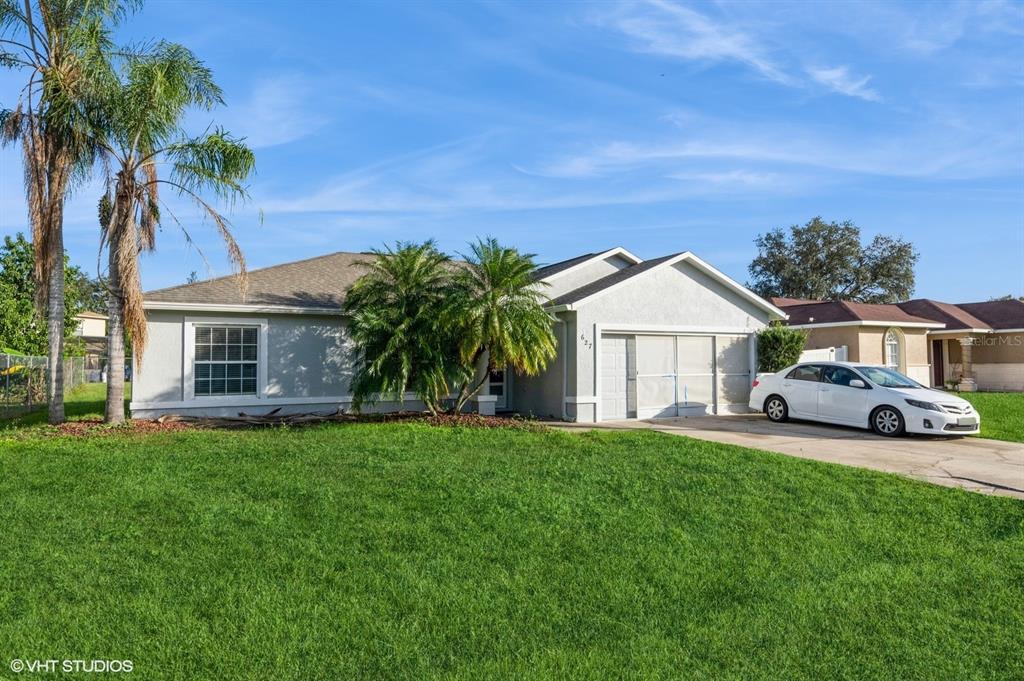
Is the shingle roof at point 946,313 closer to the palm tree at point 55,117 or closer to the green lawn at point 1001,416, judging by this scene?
the green lawn at point 1001,416

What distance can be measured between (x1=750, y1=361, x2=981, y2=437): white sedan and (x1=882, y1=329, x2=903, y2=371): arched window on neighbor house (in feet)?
40.7

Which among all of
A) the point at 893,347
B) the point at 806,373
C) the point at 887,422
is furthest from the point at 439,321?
the point at 893,347

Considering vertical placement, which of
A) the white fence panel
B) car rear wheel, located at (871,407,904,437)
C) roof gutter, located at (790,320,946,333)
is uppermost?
roof gutter, located at (790,320,946,333)

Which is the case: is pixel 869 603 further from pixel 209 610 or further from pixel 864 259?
pixel 864 259

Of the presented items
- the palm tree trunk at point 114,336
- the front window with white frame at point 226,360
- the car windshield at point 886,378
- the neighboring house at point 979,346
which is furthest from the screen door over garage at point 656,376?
the neighboring house at point 979,346

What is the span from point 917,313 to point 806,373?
20.7m

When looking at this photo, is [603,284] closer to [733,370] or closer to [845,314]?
[733,370]

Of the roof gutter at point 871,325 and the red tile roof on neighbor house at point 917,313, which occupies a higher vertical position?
the red tile roof on neighbor house at point 917,313

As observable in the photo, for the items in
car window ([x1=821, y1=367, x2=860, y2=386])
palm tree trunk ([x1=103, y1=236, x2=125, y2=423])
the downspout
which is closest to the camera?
palm tree trunk ([x1=103, y1=236, x2=125, y2=423])

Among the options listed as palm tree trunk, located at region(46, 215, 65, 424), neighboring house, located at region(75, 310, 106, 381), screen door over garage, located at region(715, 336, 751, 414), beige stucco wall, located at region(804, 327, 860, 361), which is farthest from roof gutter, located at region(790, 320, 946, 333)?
neighboring house, located at region(75, 310, 106, 381)

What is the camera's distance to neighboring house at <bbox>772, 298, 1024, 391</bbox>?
941 inches

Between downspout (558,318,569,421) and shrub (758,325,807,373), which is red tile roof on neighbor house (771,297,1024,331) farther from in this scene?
downspout (558,318,569,421)

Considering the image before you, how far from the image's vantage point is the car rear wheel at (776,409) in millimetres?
14633

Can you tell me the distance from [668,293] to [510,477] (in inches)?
360
